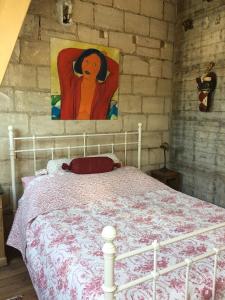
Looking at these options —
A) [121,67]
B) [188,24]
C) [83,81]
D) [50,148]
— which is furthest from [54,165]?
[188,24]

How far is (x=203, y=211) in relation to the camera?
83.4 inches

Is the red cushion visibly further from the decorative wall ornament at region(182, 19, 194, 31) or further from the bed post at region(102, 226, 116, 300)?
the decorative wall ornament at region(182, 19, 194, 31)

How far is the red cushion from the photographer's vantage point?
2.58m

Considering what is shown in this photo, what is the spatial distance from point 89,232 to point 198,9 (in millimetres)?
2972

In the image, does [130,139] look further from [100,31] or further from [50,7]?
[50,7]

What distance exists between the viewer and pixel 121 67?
3.21 meters

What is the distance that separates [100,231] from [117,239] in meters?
0.16

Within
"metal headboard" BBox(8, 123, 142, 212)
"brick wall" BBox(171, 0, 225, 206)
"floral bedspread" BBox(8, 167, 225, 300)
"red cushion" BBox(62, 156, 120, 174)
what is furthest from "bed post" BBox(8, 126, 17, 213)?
"brick wall" BBox(171, 0, 225, 206)

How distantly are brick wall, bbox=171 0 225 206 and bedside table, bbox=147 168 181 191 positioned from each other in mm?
95

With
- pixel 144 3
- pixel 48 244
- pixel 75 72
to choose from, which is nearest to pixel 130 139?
pixel 75 72

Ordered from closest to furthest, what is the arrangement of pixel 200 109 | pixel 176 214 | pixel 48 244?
pixel 48 244
pixel 176 214
pixel 200 109

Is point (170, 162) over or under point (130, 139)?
under

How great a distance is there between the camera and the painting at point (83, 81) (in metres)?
2.81

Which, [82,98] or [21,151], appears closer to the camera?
[21,151]
